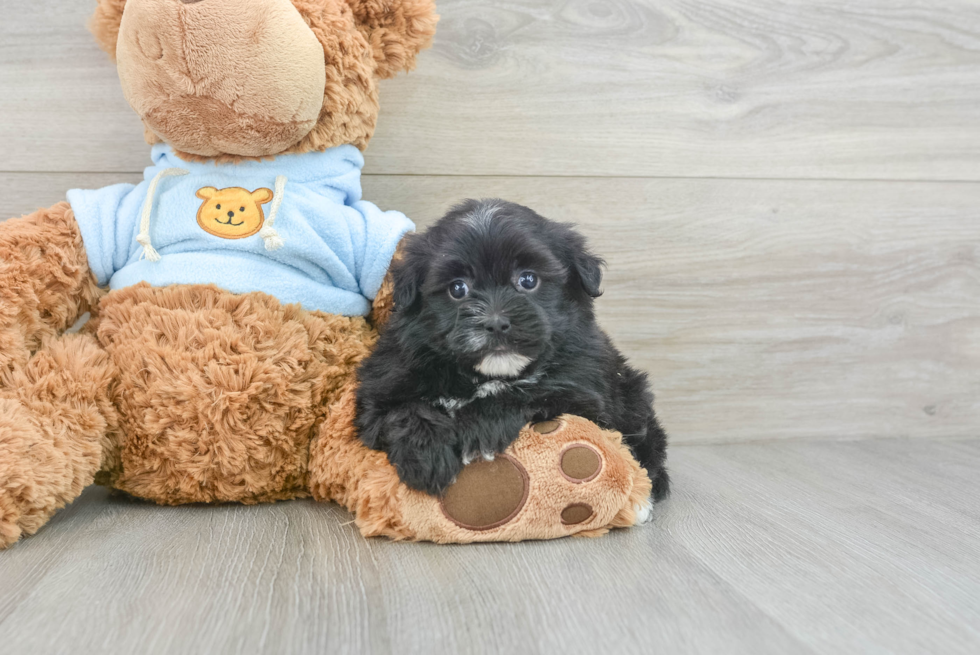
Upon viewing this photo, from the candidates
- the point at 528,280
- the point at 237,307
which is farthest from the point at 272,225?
the point at 528,280

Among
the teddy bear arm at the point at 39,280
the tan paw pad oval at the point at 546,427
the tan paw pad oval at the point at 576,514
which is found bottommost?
the tan paw pad oval at the point at 576,514

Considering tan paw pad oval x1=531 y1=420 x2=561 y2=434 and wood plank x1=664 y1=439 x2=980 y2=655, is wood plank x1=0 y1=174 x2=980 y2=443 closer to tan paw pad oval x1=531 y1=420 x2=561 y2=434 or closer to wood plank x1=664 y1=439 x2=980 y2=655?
wood plank x1=664 y1=439 x2=980 y2=655

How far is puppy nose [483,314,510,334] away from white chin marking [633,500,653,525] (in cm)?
44

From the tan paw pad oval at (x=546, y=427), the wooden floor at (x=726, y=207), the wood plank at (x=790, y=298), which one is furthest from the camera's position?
the wood plank at (x=790, y=298)

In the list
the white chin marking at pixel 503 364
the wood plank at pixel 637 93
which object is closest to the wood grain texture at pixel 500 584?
the white chin marking at pixel 503 364

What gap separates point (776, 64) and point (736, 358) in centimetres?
82

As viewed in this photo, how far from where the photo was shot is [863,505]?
1.54m

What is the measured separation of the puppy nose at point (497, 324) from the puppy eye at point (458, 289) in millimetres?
102

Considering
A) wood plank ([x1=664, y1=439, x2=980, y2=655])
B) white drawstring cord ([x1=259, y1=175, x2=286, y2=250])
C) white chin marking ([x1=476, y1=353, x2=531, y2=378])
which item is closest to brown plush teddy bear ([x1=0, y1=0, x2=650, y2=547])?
white drawstring cord ([x1=259, y1=175, x2=286, y2=250])

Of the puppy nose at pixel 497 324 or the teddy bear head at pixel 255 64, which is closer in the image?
the puppy nose at pixel 497 324

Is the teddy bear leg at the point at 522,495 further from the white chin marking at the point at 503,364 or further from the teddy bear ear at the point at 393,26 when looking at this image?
the teddy bear ear at the point at 393,26

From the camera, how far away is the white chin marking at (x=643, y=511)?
1.35m

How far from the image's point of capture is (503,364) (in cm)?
124

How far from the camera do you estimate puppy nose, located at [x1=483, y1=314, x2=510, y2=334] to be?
1.18m
